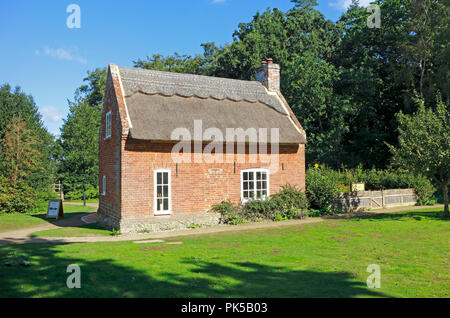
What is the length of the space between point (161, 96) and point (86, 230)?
282 inches

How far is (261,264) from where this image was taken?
29.9 ft

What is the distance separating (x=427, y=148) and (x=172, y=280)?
14552mm

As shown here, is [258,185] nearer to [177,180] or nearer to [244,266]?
[177,180]

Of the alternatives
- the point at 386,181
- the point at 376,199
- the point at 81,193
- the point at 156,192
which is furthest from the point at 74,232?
the point at 386,181

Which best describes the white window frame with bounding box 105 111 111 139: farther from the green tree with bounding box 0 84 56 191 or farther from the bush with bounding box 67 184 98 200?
the bush with bounding box 67 184 98 200

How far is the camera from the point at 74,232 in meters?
15.1

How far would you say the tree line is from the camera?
1177 inches

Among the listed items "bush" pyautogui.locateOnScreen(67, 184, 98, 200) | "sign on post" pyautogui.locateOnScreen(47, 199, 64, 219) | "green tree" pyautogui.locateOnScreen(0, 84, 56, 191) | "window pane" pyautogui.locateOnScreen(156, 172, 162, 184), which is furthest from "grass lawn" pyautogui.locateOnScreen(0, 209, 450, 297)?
"bush" pyautogui.locateOnScreen(67, 184, 98, 200)

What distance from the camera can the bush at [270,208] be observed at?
17.2 metres

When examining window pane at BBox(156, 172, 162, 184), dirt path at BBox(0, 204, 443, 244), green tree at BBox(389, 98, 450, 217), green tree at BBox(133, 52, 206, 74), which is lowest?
dirt path at BBox(0, 204, 443, 244)

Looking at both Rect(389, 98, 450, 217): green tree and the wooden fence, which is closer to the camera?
Rect(389, 98, 450, 217): green tree

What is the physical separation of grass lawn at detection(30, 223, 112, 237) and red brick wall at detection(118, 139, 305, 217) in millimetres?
1515

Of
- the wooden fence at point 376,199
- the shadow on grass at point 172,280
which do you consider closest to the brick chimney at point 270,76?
the wooden fence at point 376,199
